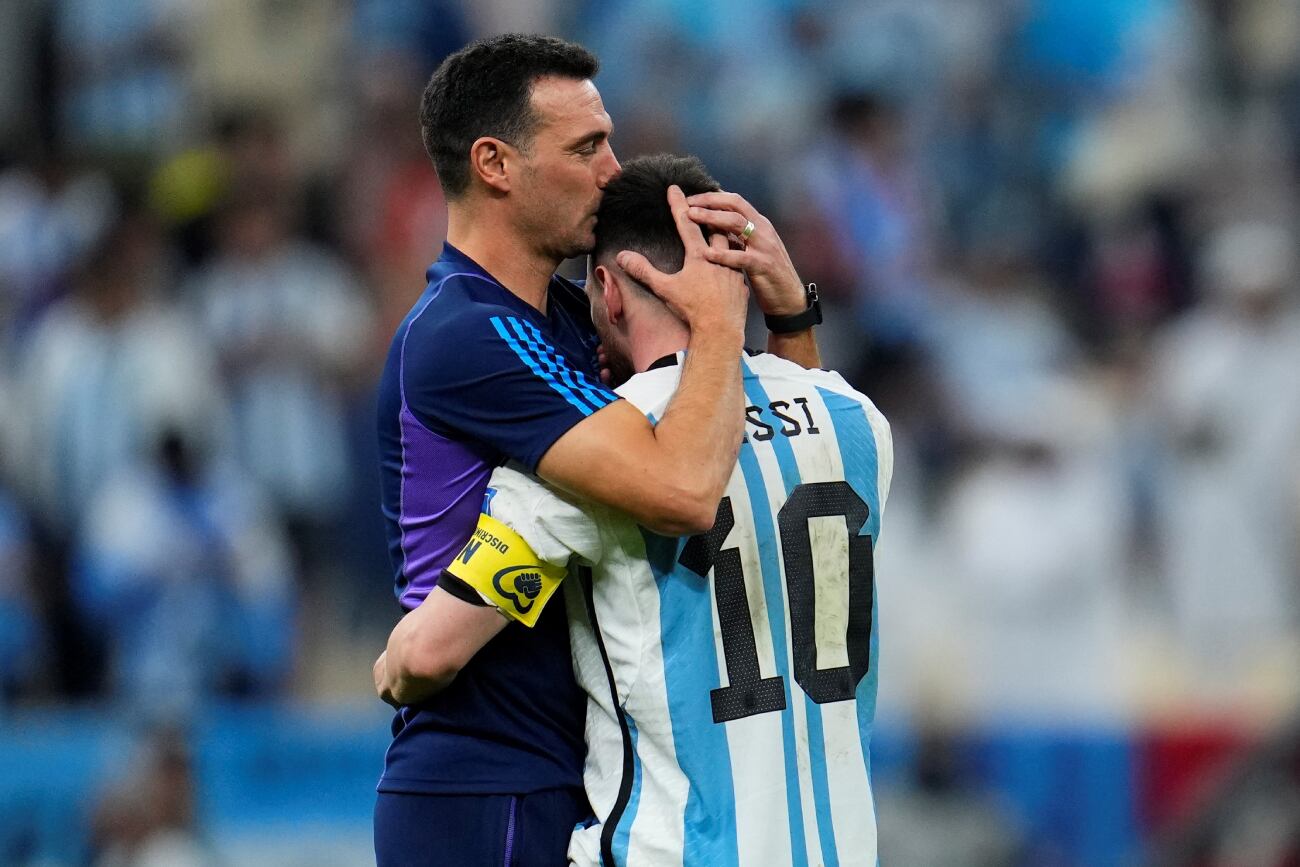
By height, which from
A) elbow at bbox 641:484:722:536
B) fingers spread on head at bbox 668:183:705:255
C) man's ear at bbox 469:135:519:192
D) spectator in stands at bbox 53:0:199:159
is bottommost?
elbow at bbox 641:484:722:536

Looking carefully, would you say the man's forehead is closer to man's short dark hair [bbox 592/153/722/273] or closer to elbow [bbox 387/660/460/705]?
man's short dark hair [bbox 592/153/722/273]

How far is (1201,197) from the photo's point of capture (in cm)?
1044

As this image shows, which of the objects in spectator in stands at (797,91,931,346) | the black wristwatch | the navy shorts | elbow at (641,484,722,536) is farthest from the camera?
spectator in stands at (797,91,931,346)

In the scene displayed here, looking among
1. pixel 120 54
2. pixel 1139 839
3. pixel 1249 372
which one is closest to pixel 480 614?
pixel 1139 839

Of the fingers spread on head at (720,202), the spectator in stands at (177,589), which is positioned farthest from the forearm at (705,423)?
the spectator in stands at (177,589)

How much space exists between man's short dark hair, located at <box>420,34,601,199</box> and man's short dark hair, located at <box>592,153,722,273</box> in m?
0.19

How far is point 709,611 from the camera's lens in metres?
3.24

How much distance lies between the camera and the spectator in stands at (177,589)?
8.03 metres

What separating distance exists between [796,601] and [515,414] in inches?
22.7

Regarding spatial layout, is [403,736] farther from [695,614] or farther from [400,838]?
[695,614]

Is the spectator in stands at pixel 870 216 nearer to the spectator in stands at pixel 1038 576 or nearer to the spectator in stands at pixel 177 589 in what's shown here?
the spectator in stands at pixel 1038 576

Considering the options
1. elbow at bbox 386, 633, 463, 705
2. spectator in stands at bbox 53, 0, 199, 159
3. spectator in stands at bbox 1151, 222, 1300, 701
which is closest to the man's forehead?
elbow at bbox 386, 633, 463, 705

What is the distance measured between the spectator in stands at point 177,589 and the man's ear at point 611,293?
4.98 metres

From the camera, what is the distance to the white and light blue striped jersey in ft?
10.5
